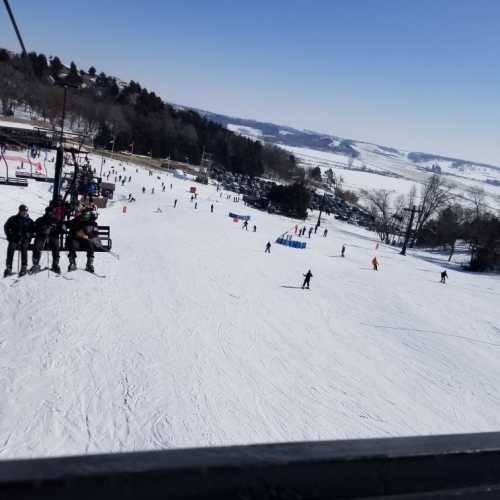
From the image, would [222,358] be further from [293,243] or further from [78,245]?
[293,243]

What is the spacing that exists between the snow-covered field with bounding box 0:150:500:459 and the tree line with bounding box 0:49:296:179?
69821mm

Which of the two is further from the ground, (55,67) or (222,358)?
(55,67)

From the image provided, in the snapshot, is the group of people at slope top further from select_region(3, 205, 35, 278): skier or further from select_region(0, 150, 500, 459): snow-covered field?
select_region(0, 150, 500, 459): snow-covered field

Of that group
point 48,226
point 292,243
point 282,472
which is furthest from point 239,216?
point 282,472

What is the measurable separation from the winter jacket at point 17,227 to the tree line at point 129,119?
250ft

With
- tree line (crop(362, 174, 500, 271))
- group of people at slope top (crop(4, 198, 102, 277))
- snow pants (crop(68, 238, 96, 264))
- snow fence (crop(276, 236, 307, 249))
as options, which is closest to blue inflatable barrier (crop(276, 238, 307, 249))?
snow fence (crop(276, 236, 307, 249))

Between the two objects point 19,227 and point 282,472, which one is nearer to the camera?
point 282,472

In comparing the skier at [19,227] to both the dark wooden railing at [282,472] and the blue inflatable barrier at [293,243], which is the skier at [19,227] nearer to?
the dark wooden railing at [282,472]

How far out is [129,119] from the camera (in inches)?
4528

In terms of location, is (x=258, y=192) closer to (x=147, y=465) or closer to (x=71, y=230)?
(x=71, y=230)

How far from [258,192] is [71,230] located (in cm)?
8602

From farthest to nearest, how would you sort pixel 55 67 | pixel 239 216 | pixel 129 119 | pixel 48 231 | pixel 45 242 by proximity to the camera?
pixel 55 67 < pixel 129 119 < pixel 239 216 < pixel 45 242 < pixel 48 231

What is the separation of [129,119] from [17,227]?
4349 inches

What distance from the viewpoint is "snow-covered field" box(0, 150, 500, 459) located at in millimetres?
9039
